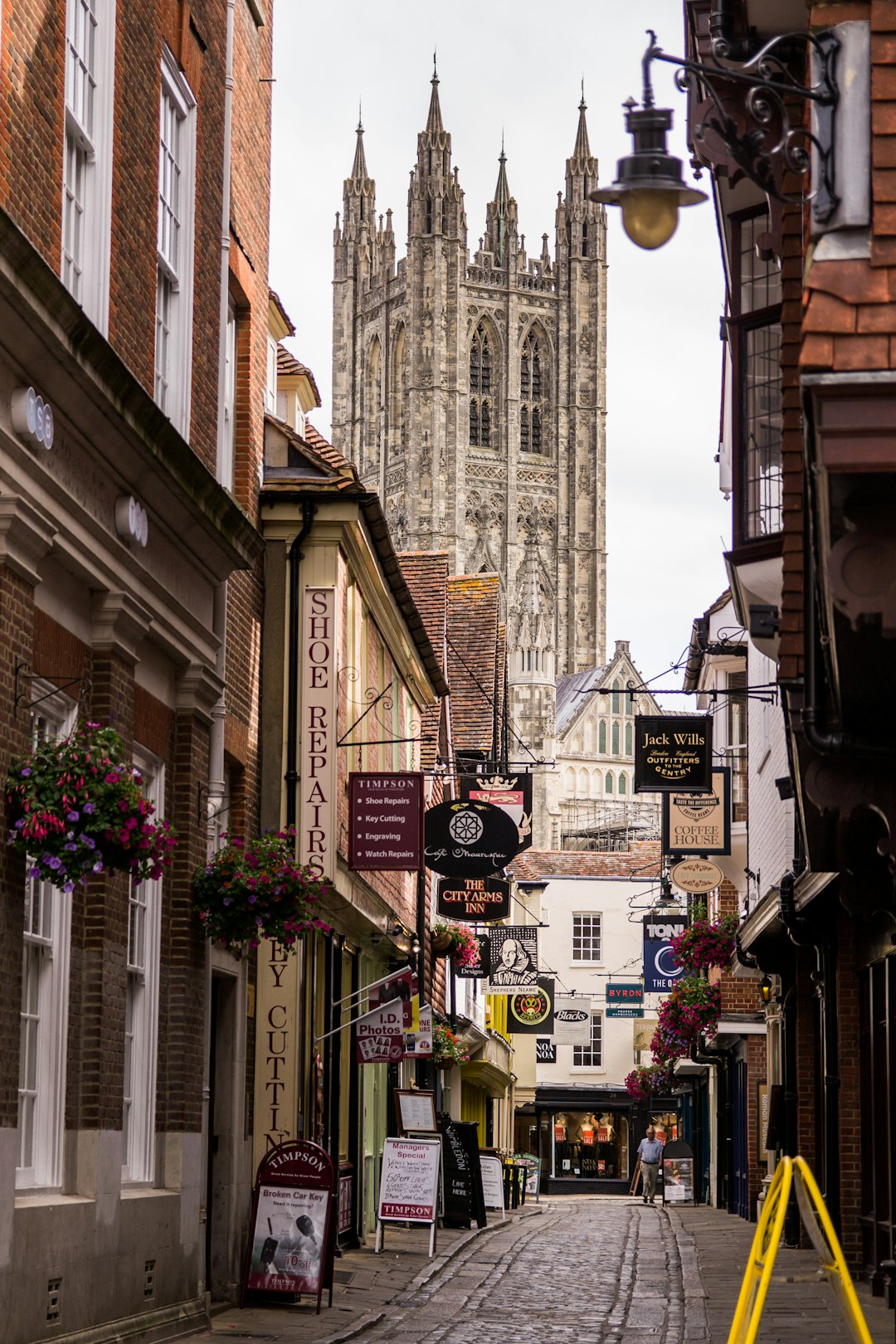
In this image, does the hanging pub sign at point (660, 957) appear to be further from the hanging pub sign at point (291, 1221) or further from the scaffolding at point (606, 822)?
Answer: the scaffolding at point (606, 822)

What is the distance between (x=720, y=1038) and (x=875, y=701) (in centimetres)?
2543

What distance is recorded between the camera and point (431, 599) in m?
35.3

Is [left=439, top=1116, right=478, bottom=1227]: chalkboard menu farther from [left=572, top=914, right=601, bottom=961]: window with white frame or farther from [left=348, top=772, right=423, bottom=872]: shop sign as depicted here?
[left=572, top=914, right=601, bottom=961]: window with white frame

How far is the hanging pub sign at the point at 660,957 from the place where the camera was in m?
41.3

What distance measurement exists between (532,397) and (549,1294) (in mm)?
113530

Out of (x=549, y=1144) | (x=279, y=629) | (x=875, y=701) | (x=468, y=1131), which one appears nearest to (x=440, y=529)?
(x=549, y=1144)

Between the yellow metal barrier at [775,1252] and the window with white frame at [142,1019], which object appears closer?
the yellow metal barrier at [775,1252]

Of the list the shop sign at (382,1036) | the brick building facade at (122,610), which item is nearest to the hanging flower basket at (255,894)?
the brick building facade at (122,610)

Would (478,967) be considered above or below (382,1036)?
above

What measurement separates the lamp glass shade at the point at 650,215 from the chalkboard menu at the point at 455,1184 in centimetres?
2017

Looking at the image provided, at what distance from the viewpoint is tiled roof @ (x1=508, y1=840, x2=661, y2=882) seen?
77250 millimetres

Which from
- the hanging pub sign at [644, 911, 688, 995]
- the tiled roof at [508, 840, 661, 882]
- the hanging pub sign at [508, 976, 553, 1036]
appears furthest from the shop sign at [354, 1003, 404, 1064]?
the tiled roof at [508, 840, 661, 882]

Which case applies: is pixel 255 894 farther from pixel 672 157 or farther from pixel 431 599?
pixel 431 599

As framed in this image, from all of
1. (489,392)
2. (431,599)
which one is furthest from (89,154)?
(489,392)
